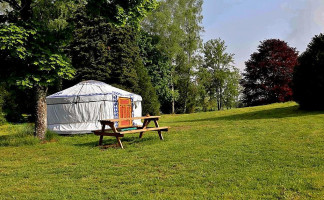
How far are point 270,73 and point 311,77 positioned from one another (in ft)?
50.9

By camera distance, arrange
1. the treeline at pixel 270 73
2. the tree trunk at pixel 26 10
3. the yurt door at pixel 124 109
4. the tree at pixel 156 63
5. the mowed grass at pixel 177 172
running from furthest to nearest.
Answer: the tree at pixel 156 63, the treeline at pixel 270 73, the yurt door at pixel 124 109, the tree trunk at pixel 26 10, the mowed grass at pixel 177 172

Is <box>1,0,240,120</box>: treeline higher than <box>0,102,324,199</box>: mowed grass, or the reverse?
<box>1,0,240,120</box>: treeline

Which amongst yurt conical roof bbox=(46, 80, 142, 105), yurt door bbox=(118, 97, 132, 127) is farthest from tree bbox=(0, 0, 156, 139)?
yurt door bbox=(118, 97, 132, 127)

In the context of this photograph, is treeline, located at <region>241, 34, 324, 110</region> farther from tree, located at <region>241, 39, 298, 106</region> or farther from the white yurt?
the white yurt

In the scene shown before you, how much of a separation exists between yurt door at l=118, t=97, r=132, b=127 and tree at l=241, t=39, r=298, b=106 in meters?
19.0

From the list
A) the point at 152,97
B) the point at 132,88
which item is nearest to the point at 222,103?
the point at 152,97

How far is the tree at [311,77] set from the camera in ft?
54.4

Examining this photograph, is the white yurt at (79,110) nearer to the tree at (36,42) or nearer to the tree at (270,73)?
the tree at (36,42)

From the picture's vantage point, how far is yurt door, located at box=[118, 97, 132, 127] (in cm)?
1692

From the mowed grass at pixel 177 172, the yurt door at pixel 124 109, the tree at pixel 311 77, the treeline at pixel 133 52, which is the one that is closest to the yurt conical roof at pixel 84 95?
the yurt door at pixel 124 109

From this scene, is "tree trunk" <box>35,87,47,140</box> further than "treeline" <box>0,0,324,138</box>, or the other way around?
"tree trunk" <box>35,87,47,140</box>

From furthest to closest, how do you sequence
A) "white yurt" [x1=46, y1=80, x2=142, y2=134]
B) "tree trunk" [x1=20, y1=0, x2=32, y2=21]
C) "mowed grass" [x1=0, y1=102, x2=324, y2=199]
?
1. "white yurt" [x1=46, y1=80, x2=142, y2=134]
2. "tree trunk" [x1=20, y1=0, x2=32, y2=21]
3. "mowed grass" [x1=0, y1=102, x2=324, y2=199]

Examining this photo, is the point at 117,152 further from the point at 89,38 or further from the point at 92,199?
the point at 89,38

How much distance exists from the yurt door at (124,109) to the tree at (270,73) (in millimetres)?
19038
